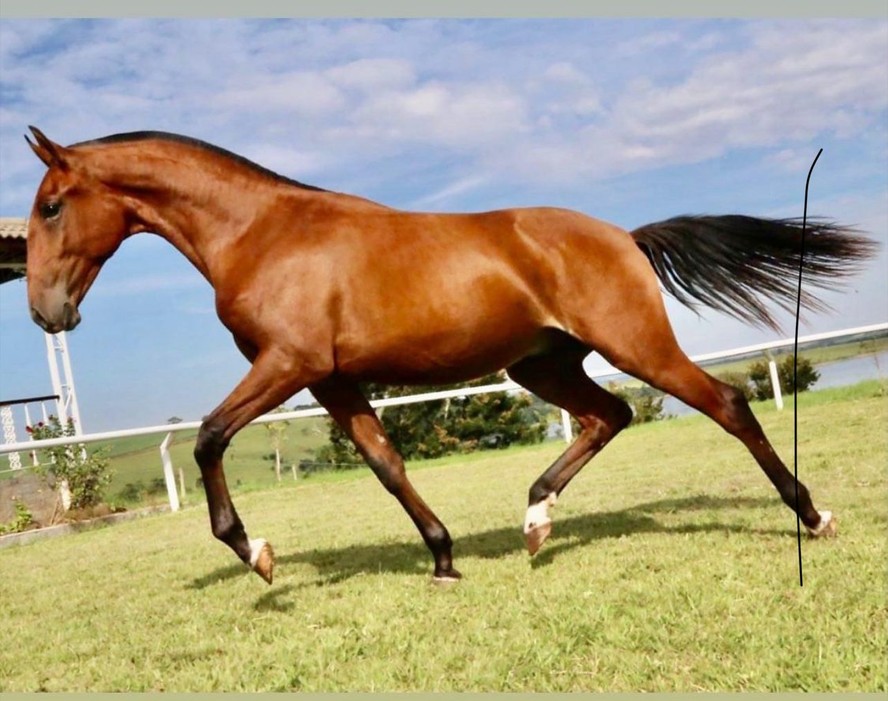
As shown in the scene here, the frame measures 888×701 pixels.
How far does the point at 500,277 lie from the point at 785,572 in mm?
1937

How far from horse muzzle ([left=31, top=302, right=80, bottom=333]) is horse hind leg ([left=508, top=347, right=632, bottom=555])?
2578mm

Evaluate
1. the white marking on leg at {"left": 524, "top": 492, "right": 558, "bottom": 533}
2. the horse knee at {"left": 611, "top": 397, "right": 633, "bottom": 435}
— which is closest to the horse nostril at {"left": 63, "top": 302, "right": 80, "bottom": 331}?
the white marking on leg at {"left": 524, "top": 492, "right": 558, "bottom": 533}

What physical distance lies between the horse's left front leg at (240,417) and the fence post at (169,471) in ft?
21.3

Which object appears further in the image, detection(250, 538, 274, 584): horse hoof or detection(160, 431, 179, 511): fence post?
detection(160, 431, 179, 511): fence post

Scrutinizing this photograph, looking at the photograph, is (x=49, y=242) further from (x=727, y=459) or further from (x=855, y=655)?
(x=727, y=459)

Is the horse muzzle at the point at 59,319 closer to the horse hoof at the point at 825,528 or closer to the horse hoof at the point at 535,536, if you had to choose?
the horse hoof at the point at 535,536

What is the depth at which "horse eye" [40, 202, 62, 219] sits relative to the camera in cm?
418

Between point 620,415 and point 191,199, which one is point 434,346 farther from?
point 191,199

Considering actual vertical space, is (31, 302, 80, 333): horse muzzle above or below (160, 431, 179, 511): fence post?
above

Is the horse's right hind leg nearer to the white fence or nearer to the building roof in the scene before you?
the white fence

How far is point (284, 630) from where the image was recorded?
340 cm

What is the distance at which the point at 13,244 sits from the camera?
10312 millimetres

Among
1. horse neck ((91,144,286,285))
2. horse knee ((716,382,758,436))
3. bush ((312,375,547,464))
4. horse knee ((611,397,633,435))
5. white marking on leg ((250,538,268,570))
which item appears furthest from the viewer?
bush ((312,375,547,464))

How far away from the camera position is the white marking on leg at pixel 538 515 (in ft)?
13.7
